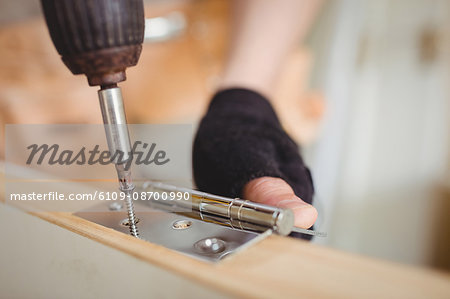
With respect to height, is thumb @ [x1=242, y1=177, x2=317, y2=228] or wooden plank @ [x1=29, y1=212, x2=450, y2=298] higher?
thumb @ [x1=242, y1=177, x2=317, y2=228]

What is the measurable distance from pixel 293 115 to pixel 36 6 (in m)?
0.58

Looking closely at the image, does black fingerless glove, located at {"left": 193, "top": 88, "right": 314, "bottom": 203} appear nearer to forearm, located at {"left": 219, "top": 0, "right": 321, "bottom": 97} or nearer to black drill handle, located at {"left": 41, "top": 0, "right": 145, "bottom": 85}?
black drill handle, located at {"left": 41, "top": 0, "right": 145, "bottom": 85}

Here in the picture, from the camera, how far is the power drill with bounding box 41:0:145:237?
0.63 feet

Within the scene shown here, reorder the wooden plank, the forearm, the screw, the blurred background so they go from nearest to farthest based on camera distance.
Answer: the wooden plank
the screw
the forearm
the blurred background

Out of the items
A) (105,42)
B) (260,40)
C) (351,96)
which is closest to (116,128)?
(105,42)

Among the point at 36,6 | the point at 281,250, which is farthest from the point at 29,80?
the point at 281,250

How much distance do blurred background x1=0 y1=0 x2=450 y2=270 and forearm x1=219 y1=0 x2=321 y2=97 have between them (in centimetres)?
11

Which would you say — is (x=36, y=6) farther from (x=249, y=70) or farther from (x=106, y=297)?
(x=106, y=297)

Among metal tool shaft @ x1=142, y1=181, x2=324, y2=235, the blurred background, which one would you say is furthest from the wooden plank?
the blurred background

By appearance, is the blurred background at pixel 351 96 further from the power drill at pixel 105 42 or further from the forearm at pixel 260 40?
the power drill at pixel 105 42

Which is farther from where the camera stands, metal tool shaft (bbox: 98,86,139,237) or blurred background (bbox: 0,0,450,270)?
blurred background (bbox: 0,0,450,270)

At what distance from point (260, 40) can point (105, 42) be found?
520 millimetres

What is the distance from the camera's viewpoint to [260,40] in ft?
2.25

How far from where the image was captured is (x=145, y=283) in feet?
0.61
